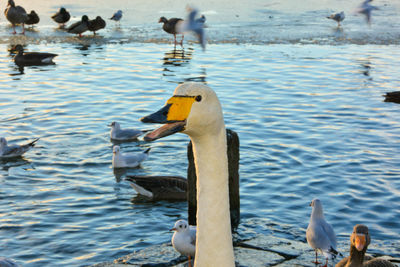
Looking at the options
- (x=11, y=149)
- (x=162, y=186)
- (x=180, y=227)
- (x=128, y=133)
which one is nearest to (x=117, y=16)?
(x=128, y=133)

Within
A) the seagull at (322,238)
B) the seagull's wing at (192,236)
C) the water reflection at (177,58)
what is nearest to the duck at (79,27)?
the water reflection at (177,58)

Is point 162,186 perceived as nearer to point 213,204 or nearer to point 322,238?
point 322,238

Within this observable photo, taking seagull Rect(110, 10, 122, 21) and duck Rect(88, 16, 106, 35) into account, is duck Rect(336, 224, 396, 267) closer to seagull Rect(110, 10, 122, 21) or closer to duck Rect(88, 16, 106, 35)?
duck Rect(88, 16, 106, 35)

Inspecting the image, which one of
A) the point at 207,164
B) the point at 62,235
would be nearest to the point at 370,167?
the point at 62,235

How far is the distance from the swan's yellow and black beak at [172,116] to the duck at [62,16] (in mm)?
22235

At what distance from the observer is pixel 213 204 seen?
3.83 m

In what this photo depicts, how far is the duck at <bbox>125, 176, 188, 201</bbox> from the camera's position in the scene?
9.72 metres

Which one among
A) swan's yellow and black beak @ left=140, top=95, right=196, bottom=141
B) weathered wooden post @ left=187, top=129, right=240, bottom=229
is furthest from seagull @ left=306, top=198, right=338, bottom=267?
swan's yellow and black beak @ left=140, top=95, right=196, bottom=141

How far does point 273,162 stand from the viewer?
11109 mm

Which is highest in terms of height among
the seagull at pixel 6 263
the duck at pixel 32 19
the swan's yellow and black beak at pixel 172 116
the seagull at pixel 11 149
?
the duck at pixel 32 19

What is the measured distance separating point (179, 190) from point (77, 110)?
18.6ft

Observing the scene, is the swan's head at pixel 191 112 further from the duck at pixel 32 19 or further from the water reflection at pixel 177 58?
the duck at pixel 32 19

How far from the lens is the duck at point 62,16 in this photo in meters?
24.9

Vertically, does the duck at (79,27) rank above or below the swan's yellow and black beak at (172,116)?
above
